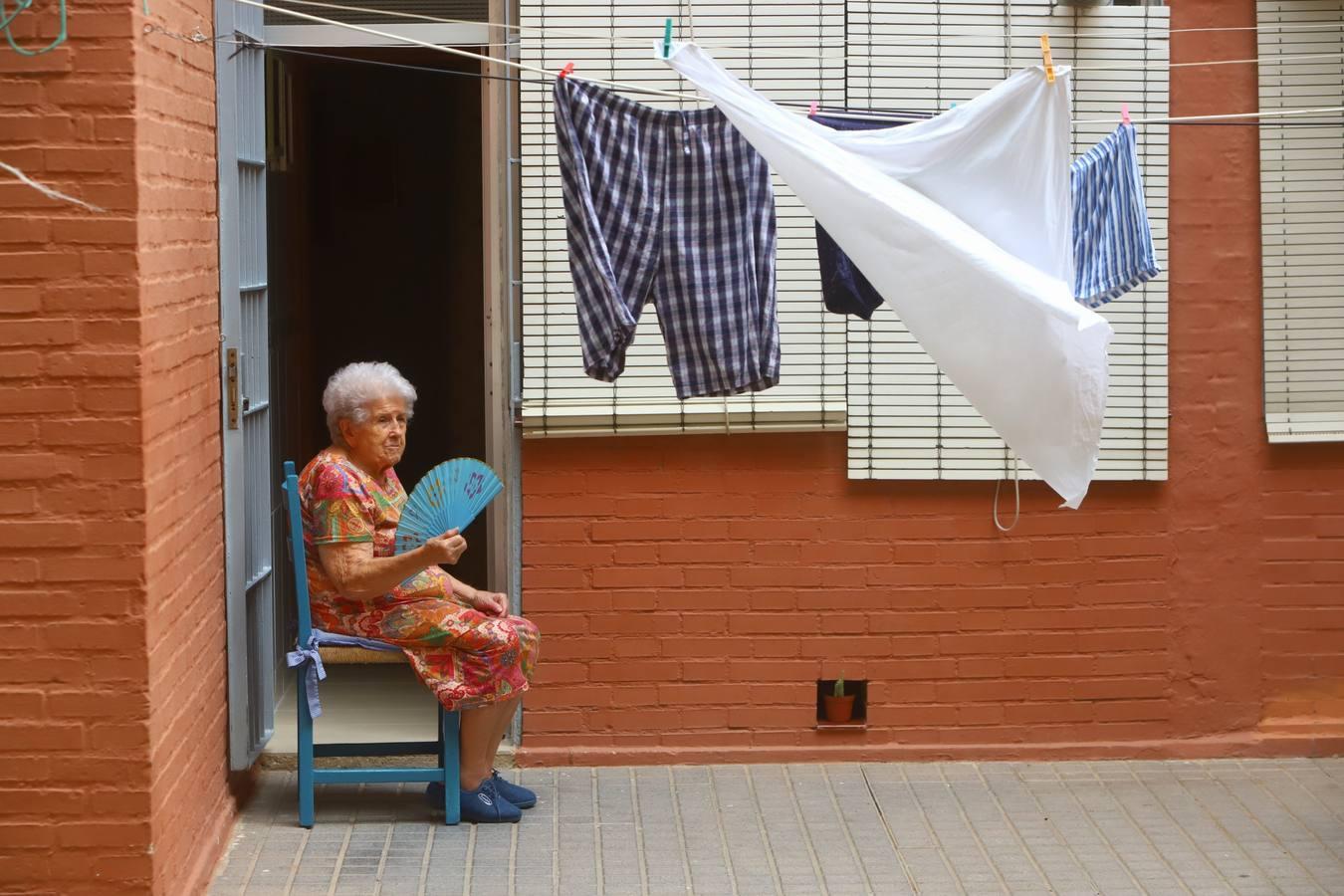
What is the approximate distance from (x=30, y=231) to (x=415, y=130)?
21.0ft

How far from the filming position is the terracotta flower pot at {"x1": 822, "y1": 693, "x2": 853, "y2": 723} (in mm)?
6742

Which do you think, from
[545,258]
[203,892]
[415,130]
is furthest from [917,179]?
[415,130]

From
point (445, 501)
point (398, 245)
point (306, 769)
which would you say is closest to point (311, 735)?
point (306, 769)

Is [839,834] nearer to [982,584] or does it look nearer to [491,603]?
[982,584]

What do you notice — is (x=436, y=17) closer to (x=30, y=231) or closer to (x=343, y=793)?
(x=30, y=231)

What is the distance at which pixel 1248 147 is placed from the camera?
662 centimetres

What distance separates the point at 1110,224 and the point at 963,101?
119 centimetres

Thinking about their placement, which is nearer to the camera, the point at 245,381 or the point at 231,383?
the point at 231,383

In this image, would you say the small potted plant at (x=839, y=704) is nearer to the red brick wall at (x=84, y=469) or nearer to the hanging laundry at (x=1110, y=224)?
the hanging laundry at (x=1110, y=224)

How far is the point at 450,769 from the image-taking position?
604 cm

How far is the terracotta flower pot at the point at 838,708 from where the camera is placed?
6.74m

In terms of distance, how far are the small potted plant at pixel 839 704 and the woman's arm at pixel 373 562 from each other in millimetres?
1715

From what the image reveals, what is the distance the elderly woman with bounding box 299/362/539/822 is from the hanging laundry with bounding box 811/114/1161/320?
5.07ft

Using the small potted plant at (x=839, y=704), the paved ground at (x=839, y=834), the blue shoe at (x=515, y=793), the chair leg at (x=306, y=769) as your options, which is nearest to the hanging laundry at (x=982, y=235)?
the paved ground at (x=839, y=834)
